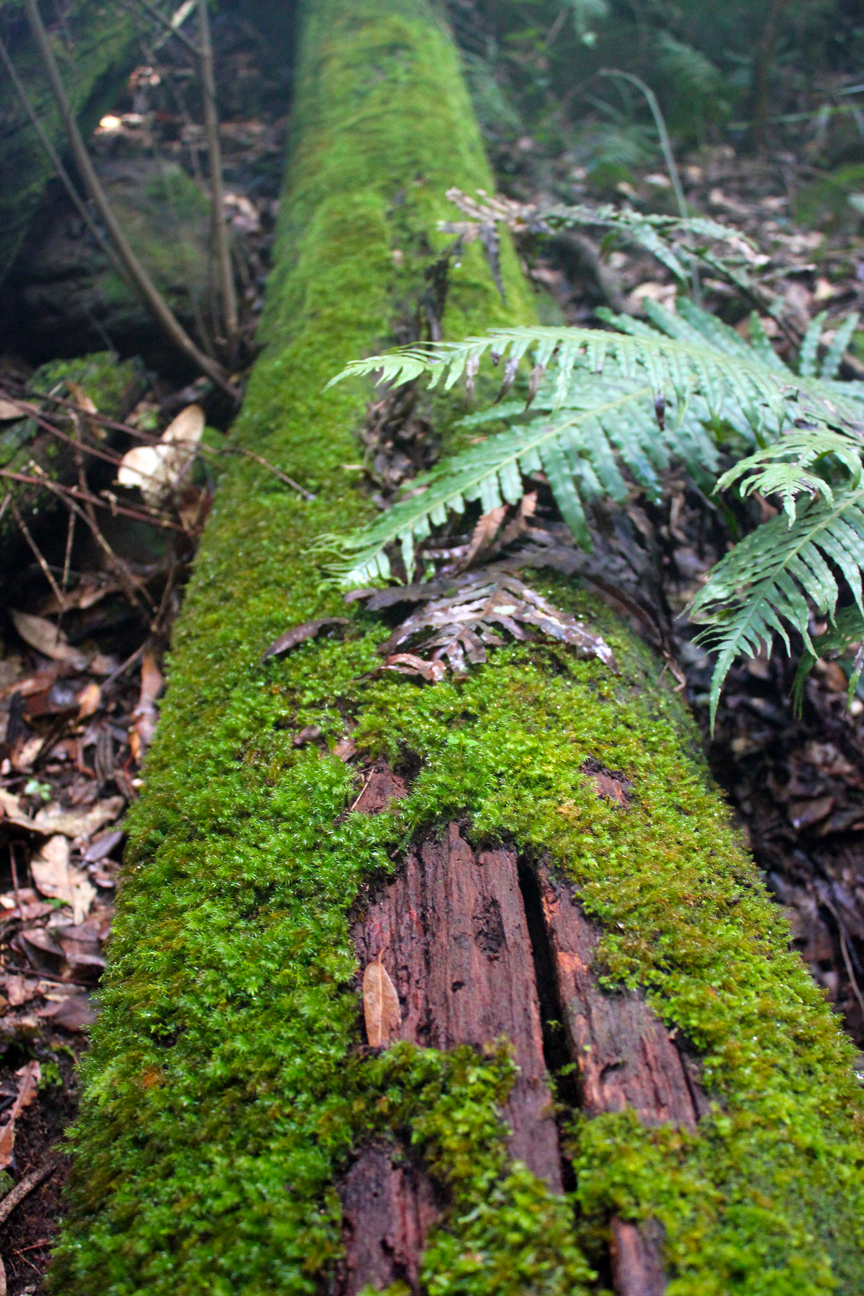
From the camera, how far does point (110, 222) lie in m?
3.64

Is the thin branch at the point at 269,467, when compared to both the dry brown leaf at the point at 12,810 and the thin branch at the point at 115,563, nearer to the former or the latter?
the thin branch at the point at 115,563

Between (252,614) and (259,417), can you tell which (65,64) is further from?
(252,614)

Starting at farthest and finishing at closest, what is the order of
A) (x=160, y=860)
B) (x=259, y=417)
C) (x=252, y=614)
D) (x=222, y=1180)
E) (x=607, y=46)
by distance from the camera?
(x=607, y=46)
(x=259, y=417)
(x=252, y=614)
(x=160, y=860)
(x=222, y=1180)

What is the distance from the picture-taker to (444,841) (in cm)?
171

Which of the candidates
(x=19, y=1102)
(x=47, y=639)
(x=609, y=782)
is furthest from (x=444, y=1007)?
(x=47, y=639)

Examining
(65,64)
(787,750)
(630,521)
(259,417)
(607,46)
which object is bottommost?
(787,750)

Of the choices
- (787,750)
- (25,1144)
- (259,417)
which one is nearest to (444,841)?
(25,1144)

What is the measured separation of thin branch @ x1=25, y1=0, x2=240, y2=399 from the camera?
11.0 feet

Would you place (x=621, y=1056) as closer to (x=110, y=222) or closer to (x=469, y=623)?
(x=469, y=623)

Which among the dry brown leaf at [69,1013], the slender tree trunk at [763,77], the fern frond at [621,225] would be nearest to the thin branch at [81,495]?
the fern frond at [621,225]

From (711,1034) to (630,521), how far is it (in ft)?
6.10

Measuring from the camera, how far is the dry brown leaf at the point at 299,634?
228 cm

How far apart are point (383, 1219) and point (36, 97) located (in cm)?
563

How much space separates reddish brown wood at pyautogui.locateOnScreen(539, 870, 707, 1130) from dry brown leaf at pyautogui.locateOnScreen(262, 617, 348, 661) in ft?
3.90
